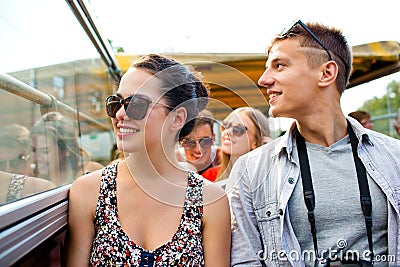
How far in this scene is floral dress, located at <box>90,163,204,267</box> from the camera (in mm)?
1487

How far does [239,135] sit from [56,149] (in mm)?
1144

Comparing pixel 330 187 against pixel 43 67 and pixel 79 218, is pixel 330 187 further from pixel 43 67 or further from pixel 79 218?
pixel 43 67

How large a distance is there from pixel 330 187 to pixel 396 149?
367mm

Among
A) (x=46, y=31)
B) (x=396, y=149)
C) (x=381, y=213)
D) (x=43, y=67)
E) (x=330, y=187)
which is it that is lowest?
(x=381, y=213)

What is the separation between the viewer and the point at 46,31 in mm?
1992

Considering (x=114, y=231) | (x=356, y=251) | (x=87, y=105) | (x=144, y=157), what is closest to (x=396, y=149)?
(x=356, y=251)

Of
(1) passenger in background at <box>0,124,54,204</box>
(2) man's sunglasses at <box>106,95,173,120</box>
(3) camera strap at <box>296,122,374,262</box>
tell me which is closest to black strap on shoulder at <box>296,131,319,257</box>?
(3) camera strap at <box>296,122,374,262</box>

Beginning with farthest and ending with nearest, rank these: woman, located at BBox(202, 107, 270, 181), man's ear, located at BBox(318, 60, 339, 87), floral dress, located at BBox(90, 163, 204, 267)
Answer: woman, located at BBox(202, 107, 270, 181) < man's ear, located at BBox(318, 60, 339, 87) < floral dress, located at BBox(90, 163, 204, 267)

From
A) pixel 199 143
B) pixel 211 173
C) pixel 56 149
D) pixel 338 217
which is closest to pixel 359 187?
pixel 338 217

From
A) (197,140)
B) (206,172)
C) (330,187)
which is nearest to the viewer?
(330,187)

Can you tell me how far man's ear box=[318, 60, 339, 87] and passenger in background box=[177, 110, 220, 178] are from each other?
60 cm

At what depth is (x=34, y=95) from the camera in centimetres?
170

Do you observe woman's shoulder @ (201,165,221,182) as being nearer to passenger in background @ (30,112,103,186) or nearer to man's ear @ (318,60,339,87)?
passenger in background @ (30,112,103,186)

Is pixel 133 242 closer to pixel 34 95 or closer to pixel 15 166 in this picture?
pixel 15 166
